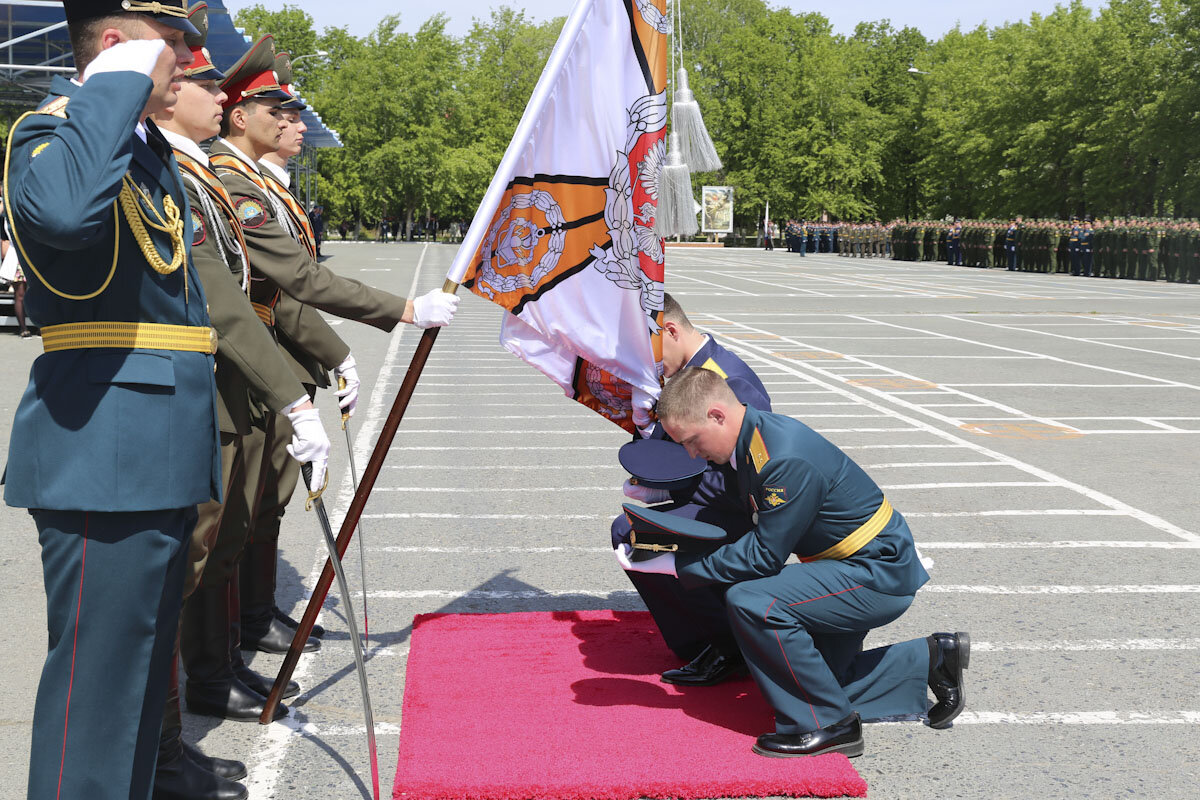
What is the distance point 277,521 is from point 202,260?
183 cm

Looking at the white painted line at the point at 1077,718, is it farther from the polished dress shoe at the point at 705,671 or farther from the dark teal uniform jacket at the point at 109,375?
the dark teal uniform jacket at the point at 109,375

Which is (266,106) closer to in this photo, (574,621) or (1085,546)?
(574,621)

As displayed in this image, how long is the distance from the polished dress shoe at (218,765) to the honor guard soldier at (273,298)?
2.69 feet

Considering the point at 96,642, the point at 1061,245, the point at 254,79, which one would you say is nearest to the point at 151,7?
the point at 96,642

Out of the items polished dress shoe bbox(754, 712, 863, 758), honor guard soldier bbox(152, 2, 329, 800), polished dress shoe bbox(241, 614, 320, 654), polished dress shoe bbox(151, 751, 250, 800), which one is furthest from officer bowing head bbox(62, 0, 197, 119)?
polished dress shoe bbox(241, 614, 320, 654)

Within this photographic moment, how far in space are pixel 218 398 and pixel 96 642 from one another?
3.67ft

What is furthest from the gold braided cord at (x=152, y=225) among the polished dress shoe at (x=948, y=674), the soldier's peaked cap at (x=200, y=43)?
the polished dress shoe at (x=948, y=674)

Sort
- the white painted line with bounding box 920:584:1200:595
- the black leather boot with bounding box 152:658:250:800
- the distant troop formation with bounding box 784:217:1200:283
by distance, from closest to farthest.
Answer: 1. the black leather boot with bounding box 152:658:250:800
2. the white painted line with bounding box 920:584:1200:595
3. the distant troop formation with bounding box 784:217:1200:283

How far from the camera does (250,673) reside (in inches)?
187

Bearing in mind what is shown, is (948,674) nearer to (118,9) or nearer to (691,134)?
(691,134)

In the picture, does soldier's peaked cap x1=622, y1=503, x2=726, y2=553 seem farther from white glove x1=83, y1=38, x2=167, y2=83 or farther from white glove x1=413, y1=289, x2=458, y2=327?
white glove x1=83, y1=38, x2=167, y2=83

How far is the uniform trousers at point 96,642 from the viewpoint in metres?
2.98

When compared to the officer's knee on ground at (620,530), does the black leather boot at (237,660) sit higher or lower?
lower

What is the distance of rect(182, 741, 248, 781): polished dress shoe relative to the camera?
3861mm
